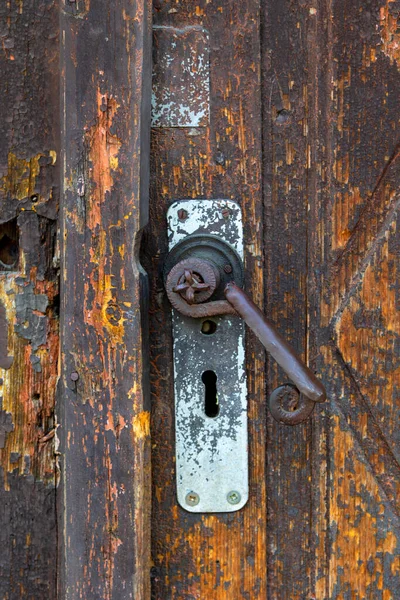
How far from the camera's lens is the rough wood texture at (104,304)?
82 centimetres

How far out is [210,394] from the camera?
90cm

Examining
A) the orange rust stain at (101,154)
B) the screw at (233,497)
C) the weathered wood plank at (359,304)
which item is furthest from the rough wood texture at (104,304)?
the weathered wood plank at (359,304)

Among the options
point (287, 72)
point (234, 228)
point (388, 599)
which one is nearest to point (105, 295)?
point (234, 228)

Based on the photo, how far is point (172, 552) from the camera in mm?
920

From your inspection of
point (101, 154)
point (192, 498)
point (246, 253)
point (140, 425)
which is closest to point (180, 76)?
point (101, 154)

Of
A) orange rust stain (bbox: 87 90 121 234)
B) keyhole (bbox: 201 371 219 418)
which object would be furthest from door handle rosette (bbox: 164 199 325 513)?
orange rust stain (bbox: 87 90 121 234)

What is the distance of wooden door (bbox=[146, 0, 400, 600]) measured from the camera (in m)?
0.88

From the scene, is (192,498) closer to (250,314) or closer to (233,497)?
(233,497)

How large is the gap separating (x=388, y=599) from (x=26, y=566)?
538mm

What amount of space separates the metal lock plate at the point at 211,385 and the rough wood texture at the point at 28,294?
19cm

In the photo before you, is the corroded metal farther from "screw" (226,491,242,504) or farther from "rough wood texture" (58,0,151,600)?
"screw" (226,491,242,504)

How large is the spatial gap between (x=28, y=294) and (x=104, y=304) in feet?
0.45

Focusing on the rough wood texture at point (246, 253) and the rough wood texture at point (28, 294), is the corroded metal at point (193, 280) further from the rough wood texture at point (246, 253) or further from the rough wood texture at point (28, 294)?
the rough wood texture at point (28, 294)

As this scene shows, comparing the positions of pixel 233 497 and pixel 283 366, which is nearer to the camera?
pixel 283 366
